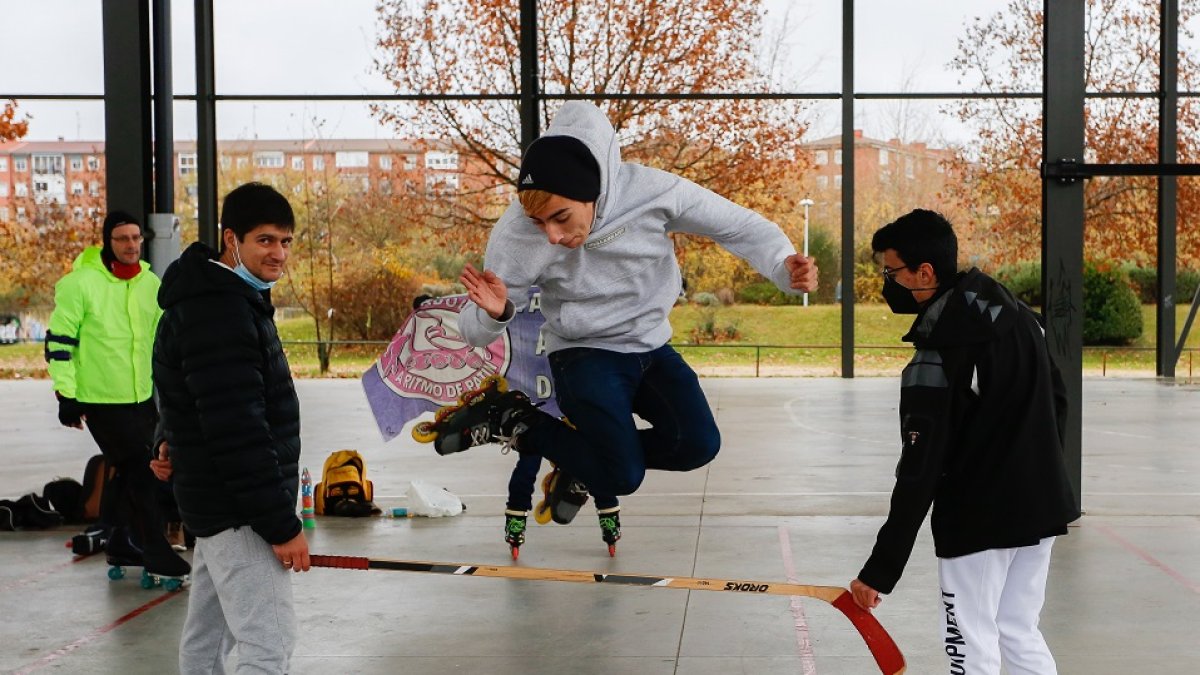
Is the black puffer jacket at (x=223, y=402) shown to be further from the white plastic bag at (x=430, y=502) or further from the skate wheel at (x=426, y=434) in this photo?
the white plastic bag at (x=430, y=502)

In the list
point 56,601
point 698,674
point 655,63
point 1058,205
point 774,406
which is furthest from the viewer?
point 655,63

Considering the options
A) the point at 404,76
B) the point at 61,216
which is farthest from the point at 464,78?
the point at 61,216

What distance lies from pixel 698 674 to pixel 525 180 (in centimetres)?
191

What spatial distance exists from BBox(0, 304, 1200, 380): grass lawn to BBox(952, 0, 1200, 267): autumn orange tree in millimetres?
1949

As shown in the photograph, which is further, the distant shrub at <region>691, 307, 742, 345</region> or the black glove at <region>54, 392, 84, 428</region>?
the distant shrub at <region>691, 307, 742, 345</region>

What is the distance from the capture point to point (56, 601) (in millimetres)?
6520

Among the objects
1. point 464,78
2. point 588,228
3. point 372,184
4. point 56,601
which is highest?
point 464,78

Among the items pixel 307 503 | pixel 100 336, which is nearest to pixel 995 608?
pixel 100 336

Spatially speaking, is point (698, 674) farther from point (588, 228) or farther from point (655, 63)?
point (655, 63)

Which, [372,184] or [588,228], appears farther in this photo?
[372,184]

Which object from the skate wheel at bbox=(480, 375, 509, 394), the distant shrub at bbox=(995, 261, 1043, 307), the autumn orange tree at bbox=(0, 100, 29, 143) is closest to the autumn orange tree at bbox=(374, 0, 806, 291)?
the distant shrub at bbox=(995, 261, 1043, 307)

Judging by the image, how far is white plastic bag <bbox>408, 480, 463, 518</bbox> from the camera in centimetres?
881

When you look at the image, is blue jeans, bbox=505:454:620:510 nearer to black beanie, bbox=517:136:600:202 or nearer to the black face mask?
black beanie, bbox=517:136:600:202

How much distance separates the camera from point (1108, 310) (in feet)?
82.0
